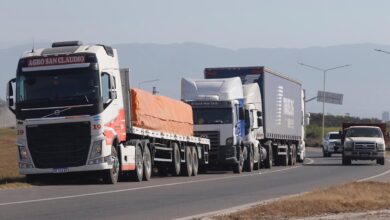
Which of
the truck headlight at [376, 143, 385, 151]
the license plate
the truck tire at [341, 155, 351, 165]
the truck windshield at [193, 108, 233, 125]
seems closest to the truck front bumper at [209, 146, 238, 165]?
the truck windshield at [193, 108, 233, 125]

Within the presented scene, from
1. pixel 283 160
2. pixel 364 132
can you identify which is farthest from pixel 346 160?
pixel 283 160

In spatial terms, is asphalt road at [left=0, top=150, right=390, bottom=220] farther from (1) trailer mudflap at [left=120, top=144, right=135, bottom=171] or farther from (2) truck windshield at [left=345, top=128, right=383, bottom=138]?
(2) truck windshield at [left=345, top=128, right=383, bottom=138]

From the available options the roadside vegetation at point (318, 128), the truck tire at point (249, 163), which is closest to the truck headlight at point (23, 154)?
the truck tire at point (249, 163)

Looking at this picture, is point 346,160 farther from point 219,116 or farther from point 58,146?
point 58,146

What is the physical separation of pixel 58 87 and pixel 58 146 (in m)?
1.61

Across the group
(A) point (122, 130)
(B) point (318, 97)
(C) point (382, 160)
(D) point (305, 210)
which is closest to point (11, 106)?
(A) point (122, 130)

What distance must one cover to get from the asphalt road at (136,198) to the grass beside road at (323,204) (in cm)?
128

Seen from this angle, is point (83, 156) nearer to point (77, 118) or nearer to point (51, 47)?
point (77, 118)

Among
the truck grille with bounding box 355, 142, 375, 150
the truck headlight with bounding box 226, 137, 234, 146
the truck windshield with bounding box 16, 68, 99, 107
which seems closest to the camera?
the truck windshield with bounding box 16, 68, 99, 107

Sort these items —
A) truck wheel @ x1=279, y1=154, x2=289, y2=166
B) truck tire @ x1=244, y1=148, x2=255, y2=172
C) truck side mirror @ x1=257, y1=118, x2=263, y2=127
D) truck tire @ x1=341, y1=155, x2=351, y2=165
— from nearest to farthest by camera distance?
truck tire @ x1=244, y1=148, x2=255, y2=172, truck side mirror @ x1=257, y1=118, x2=263, y2=127, truck wheel @ x1=279, y1=154, x2=289, y2=166, truck tire @ x1=341, y1=155, x2=351, y2=165

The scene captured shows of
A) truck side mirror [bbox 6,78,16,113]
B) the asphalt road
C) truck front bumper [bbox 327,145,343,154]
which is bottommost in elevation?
truck front bumper [bbox 327,145,343,154]

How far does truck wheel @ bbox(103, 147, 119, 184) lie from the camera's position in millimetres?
26406

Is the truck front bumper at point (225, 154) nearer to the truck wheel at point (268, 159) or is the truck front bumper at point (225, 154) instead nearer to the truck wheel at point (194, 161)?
the truck wheel at point (194, 161)

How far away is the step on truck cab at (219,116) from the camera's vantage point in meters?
37.0
